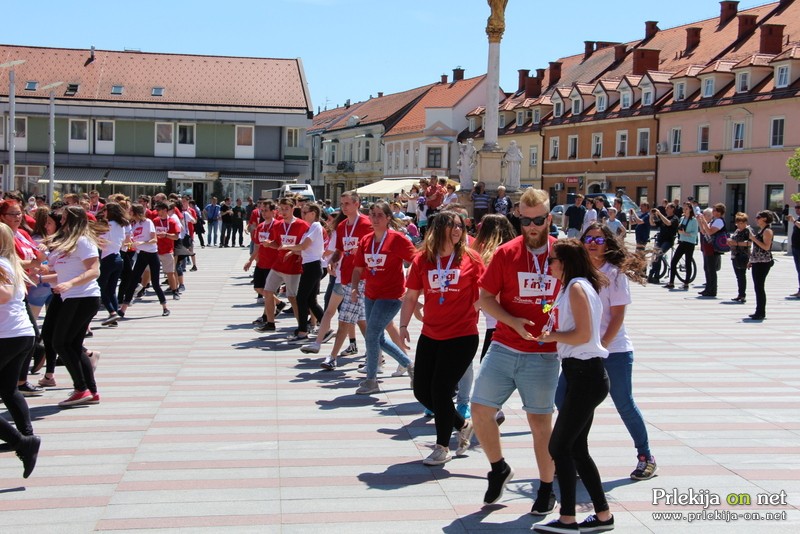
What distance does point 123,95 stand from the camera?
56.8 m

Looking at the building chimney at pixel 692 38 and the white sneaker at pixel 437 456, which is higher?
the building chimney at pixel 692 38

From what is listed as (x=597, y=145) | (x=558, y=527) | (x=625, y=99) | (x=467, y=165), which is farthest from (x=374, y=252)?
(x=597, y=145)

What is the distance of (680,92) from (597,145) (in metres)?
7.87

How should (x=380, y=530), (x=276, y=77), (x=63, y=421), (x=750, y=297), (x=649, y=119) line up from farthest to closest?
(x=276, y=77)
(x=649, y=119)
(x=750, y=297)
(x=63, y=421)
(x=380, y=530)

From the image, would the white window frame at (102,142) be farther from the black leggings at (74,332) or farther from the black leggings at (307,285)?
the black leggings at (74,332)

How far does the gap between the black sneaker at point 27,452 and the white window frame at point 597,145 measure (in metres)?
56.2

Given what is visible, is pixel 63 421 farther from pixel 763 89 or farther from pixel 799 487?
pixel 763 89

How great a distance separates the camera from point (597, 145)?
198 ft

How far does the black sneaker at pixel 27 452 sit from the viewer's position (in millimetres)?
6039

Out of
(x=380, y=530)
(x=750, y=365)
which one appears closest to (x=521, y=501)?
(x=380, y=530)

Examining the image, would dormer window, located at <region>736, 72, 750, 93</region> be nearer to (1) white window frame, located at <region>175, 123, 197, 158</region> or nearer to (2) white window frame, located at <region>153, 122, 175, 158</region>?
(1) white window frame, located at <region>175, 123, 197, 158</region>

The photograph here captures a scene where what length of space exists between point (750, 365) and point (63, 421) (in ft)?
24.4

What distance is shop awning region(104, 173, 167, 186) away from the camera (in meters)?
55.0

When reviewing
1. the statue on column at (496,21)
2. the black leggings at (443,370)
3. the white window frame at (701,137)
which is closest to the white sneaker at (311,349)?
the black leggings at (443,370)
